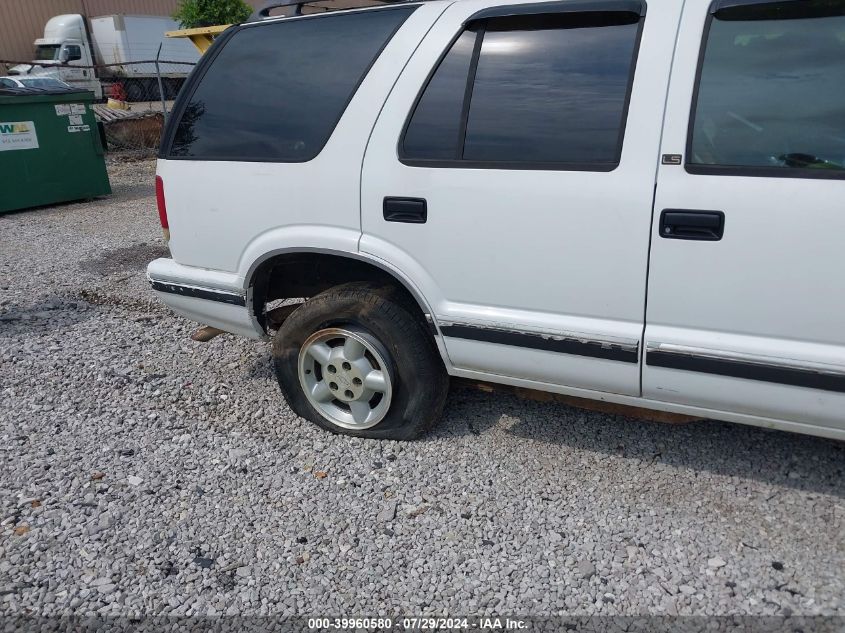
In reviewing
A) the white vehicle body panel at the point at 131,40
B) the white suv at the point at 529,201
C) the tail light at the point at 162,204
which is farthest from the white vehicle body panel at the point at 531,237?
the white vehicle body panel at the point at 131,40

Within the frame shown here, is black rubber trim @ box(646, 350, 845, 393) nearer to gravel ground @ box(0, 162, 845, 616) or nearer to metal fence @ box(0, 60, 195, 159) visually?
gravel ground @ box(0, 162, 845, 616)

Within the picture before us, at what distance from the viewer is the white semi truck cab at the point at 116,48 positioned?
22422 millimetres

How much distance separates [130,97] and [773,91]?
23386 millimetres

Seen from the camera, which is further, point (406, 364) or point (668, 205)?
point (406, 364)

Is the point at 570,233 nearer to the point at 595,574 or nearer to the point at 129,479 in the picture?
the point at 595,574

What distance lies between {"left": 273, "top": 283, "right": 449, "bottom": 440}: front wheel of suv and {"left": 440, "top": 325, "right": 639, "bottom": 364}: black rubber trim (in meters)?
0.26

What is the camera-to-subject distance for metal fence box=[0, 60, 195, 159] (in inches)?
562

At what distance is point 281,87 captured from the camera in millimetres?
3053

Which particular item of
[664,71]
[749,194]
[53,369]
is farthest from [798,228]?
[53,369]

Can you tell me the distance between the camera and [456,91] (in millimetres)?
2707

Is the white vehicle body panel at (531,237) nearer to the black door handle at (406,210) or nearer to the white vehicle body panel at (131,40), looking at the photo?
the black door handle at (406,210)

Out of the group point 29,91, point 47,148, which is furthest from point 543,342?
point 29,91

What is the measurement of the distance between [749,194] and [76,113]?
9.57 meters

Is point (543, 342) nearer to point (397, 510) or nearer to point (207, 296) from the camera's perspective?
point (397, 510)
